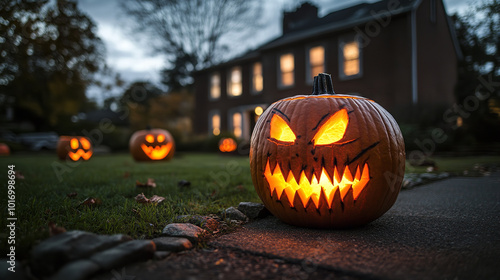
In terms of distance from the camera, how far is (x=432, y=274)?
1.37 metres

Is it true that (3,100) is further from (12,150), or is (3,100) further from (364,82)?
(364,82)

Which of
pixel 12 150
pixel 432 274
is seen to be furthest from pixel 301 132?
pixel 12 150

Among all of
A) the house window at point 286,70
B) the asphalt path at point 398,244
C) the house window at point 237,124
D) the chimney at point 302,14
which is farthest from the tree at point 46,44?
the chimney at point 302,14

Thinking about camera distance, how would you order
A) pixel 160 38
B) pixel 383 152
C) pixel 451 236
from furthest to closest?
1. pixel 160 38
2. pixel 383 152
3. pixel 451 236

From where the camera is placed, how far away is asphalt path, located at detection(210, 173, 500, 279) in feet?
4.69

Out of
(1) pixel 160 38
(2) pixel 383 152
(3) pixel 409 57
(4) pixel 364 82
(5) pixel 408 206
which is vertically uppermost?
(1) pixel 160 38

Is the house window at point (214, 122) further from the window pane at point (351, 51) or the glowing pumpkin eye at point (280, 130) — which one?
the glowing pumpkin eye at point (280, 130)

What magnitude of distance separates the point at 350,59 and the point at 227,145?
617cm

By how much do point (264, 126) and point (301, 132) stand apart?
13.9 inches

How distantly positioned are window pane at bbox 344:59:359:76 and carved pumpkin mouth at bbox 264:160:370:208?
1104cm

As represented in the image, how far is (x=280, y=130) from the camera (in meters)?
2.30

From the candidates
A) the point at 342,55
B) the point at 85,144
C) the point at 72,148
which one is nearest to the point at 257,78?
the point at 342,55

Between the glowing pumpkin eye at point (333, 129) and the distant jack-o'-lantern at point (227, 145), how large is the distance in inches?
415

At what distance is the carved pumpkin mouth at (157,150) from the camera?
25.8ft
